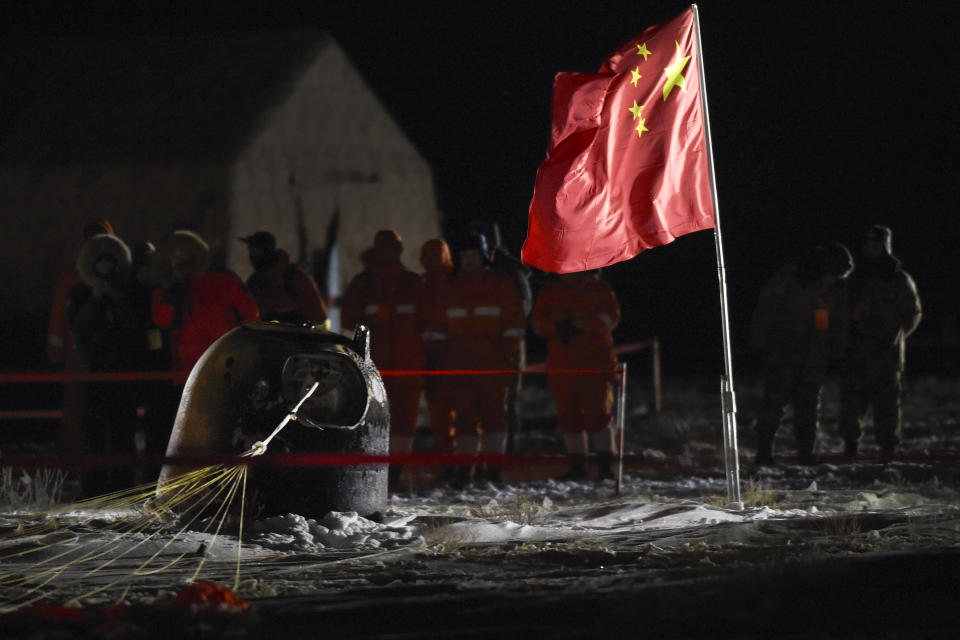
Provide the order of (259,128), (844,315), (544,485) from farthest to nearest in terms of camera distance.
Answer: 1. (259,128)
2. (844,315)
3. (544,485)

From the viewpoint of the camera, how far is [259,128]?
17.8 m

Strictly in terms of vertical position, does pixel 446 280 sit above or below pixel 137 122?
below

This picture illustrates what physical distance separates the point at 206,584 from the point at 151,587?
811mm

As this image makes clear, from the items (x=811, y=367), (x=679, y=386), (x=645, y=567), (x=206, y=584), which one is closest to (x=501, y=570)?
(x=645, y=567)

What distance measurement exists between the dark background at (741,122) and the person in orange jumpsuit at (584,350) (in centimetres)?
1229

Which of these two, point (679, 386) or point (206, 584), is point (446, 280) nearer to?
point (206, 584)

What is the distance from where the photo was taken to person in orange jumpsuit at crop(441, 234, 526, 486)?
38.8ft

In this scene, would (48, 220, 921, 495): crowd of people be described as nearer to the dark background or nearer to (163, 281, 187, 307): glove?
(163, 281, 187, 307): glove

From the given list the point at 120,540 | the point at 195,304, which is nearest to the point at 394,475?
the point at 195,304

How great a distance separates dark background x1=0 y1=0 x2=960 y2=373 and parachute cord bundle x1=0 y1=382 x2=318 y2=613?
50.7 feet

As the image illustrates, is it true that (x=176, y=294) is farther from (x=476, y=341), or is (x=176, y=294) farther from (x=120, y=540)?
(x=120, y=540)

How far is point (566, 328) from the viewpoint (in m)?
11.8

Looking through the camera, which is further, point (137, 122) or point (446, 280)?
point (137, 122)

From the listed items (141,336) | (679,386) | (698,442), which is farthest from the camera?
(679,386)
